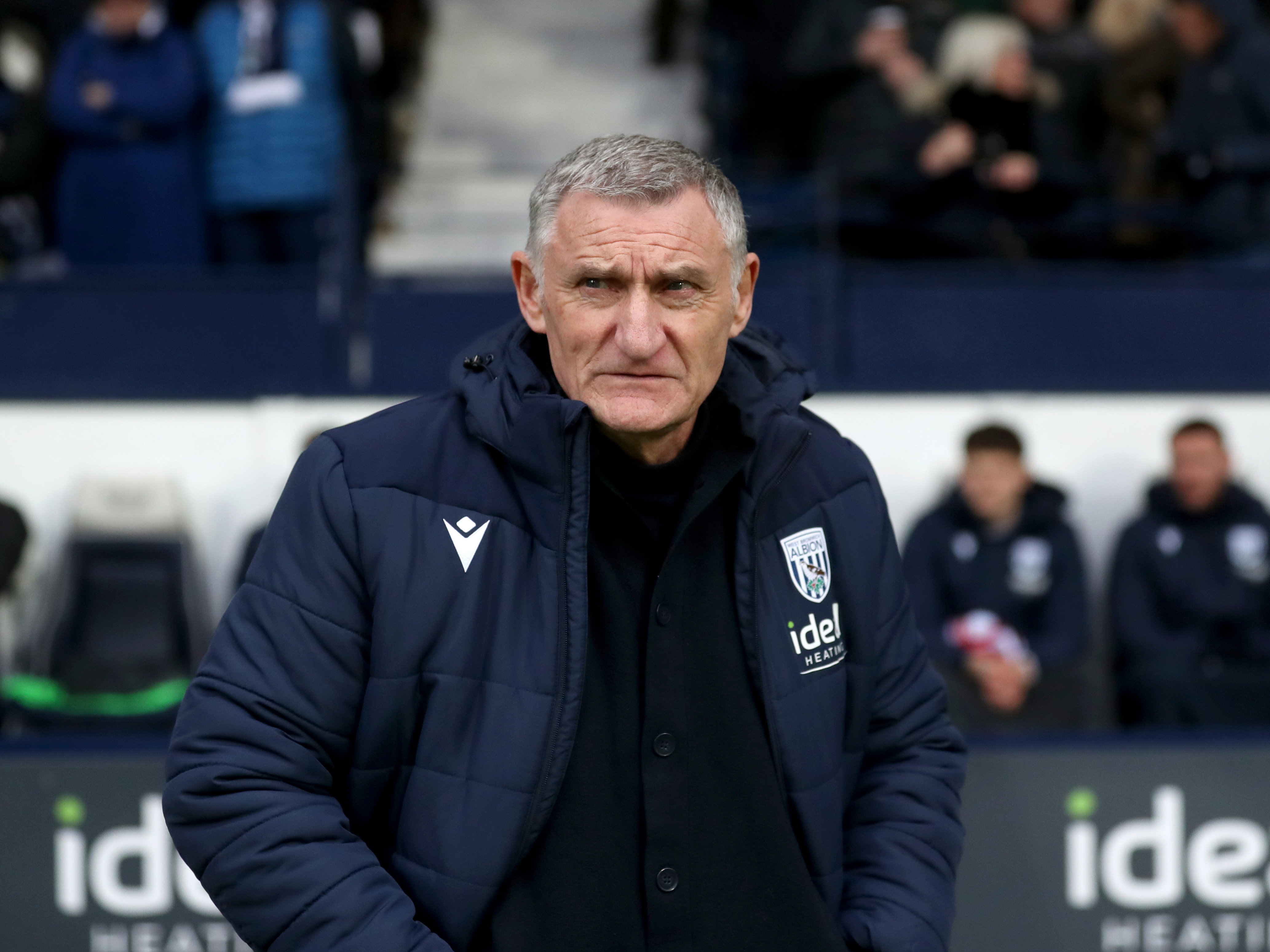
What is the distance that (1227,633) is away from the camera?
5.97 meters

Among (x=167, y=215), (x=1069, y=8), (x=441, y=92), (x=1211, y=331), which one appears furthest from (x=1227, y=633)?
(x=441, y=92)

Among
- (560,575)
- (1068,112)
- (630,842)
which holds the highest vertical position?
(1068,112)

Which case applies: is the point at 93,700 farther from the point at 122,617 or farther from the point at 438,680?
the point at 438,680

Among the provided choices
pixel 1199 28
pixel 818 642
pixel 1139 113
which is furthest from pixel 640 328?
pixel 1139 113

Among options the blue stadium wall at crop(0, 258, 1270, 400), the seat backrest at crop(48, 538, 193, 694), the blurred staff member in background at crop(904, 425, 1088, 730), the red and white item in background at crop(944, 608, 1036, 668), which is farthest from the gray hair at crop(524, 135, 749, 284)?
the blue stadium wall at crop(0, 258, 1270, 400)

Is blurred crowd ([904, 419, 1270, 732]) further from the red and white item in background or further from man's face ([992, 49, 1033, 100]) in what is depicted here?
man's face ([992, 49, 1033, 100])

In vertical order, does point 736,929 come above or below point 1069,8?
below

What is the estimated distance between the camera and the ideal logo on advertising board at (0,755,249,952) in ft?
13.0

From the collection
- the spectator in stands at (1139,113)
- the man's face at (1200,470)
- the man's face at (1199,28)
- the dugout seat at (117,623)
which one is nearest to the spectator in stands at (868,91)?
the spectator in stands at (1139,113)

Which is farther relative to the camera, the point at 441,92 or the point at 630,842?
the point at 441,92

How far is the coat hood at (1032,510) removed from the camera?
612cm

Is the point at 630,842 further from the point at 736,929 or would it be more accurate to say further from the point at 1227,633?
the point at 1227,633

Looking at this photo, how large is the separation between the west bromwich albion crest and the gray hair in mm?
374

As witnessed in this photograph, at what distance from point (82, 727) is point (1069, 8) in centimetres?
571
